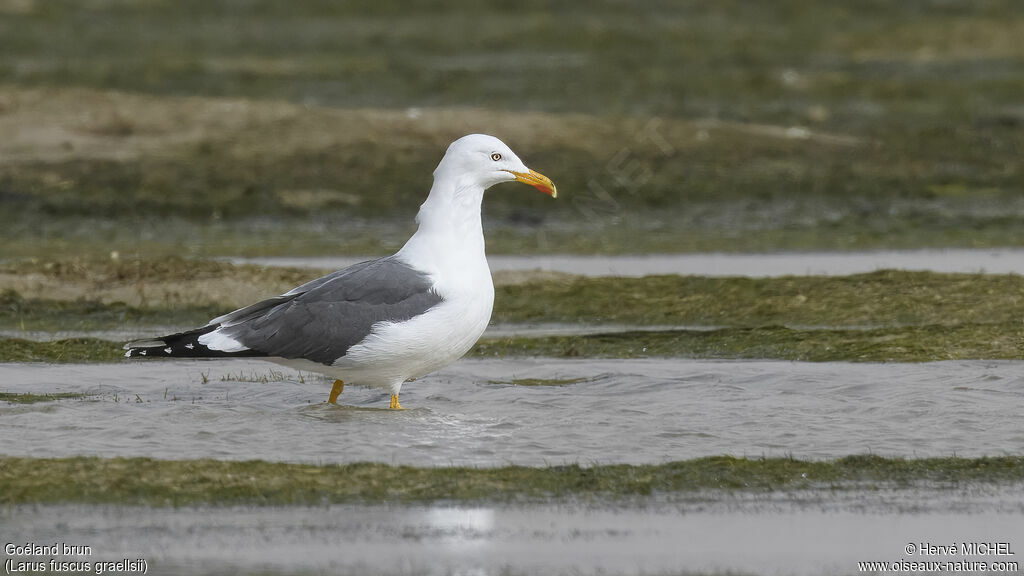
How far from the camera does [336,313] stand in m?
10.8

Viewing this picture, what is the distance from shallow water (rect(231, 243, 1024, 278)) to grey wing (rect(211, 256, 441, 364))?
5915 millimetres

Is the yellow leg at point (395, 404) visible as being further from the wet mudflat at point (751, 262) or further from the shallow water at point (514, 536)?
the wet mudflat at point (751, 262)

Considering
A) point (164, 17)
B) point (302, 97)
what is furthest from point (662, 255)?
point (164, 17)

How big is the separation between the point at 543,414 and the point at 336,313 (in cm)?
154

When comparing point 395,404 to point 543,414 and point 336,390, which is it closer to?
point 336,390

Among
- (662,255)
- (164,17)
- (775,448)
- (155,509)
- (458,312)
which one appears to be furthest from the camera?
(164,17)

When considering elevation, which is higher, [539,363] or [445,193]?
[445,193]

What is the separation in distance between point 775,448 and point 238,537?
11.0ft

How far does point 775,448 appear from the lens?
9508mm

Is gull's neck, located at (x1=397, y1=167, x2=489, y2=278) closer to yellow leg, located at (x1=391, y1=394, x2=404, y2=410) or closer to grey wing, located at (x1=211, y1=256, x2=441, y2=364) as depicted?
grey wing, located at (x1=211, y1=256, x2=441, y2=364)

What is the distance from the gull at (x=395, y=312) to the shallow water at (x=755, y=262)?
564 centimetres

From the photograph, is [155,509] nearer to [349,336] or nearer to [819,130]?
[349,336]

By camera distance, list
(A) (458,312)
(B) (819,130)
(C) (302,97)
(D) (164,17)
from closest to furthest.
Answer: (A) (458,312), (B) (819,130), (C) (302,97), (D) (164,17)

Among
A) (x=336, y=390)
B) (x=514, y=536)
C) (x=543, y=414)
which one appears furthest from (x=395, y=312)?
(x=514, y=536)
